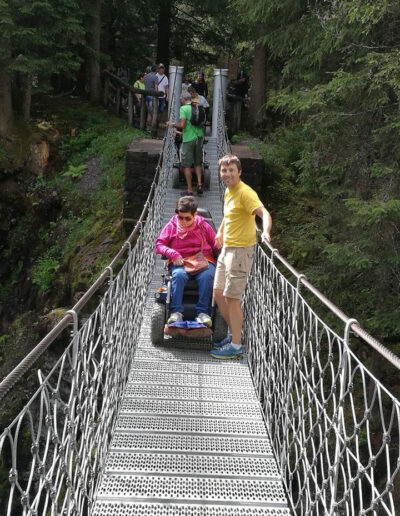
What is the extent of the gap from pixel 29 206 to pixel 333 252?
734 centimetres

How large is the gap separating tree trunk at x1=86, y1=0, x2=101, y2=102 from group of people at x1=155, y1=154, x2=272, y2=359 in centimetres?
917

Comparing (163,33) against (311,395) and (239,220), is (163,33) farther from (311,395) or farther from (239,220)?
(311,395)

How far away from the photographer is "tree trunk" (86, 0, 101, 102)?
38.6 ft

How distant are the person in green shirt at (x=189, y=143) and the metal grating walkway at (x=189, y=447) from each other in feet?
13.1

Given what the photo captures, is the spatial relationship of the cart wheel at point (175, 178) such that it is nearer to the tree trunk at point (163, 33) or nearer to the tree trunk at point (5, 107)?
the tree trunk at point (5, 107)

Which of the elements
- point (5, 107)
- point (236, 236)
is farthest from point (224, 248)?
point (5, 107)

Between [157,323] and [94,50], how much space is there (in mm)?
9903

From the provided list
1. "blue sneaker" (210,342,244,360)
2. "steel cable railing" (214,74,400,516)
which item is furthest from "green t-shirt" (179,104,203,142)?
"blue sneaker" (210,342,244,360)

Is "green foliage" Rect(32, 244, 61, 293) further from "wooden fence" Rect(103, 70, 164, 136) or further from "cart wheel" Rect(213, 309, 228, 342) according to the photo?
"cart wheel" Rect(213, 309, 228, 342)

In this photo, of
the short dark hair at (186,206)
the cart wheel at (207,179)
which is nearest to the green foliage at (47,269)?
the cart wheel at (207,179)

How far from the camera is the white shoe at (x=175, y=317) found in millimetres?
4020

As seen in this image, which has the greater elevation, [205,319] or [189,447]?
[205,319]

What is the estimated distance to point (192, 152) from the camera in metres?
7.49

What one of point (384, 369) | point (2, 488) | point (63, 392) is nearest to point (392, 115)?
point (384, 369)
